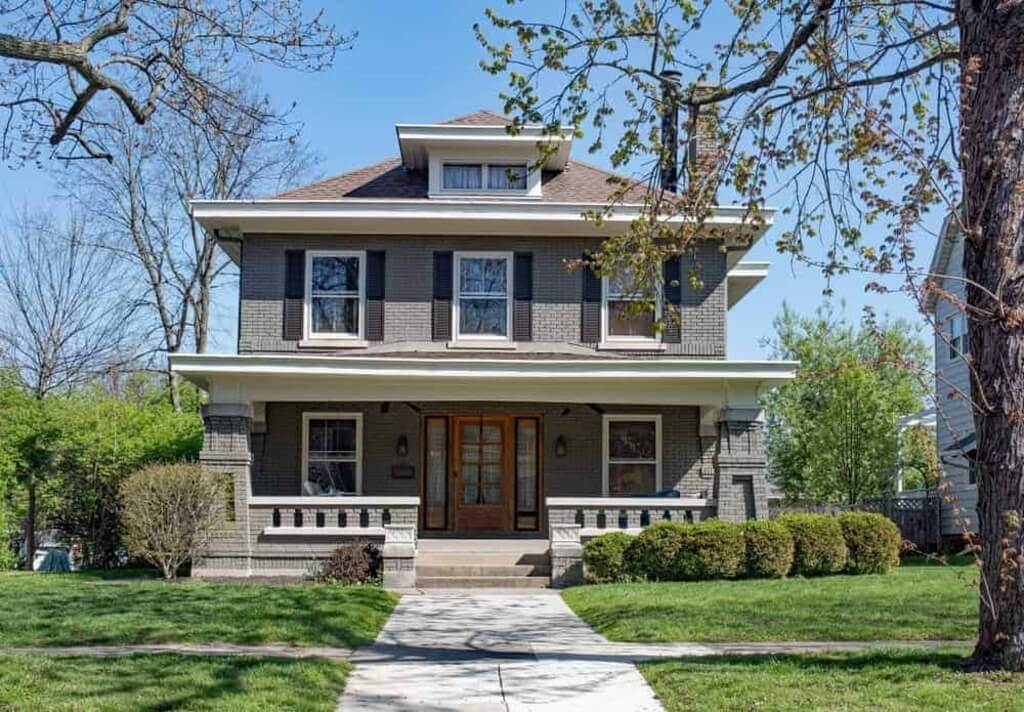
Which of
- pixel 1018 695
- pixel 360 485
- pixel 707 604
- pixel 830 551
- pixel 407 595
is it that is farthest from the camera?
pixel 360 485

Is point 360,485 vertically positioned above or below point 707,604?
above

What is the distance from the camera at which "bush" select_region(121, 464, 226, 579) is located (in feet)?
53.9

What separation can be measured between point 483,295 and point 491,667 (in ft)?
37.1

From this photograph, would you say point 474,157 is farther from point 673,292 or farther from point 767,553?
point 767,553

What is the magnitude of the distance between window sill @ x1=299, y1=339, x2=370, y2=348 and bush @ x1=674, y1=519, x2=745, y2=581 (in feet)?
22.1

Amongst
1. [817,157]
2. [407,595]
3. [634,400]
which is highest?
[817,157]

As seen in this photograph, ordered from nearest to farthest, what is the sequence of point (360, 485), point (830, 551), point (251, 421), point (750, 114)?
point (750, 114) < point (830, 551) < point (251, 421) < point (360, 485)

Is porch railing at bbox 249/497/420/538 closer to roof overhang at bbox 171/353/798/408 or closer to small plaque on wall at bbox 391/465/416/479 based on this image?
roof overhang at bbox 171/353/798/408

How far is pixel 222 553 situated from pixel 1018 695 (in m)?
12.7

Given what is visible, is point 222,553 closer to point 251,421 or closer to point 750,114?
point 251,421

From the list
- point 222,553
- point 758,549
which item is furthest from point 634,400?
point 222,553

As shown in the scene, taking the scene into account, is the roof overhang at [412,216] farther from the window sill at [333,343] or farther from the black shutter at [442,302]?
the window sill at [333,343]

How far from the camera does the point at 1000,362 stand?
26.7 feet

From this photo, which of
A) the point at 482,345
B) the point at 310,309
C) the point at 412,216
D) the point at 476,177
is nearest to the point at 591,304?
the point at 482,345
